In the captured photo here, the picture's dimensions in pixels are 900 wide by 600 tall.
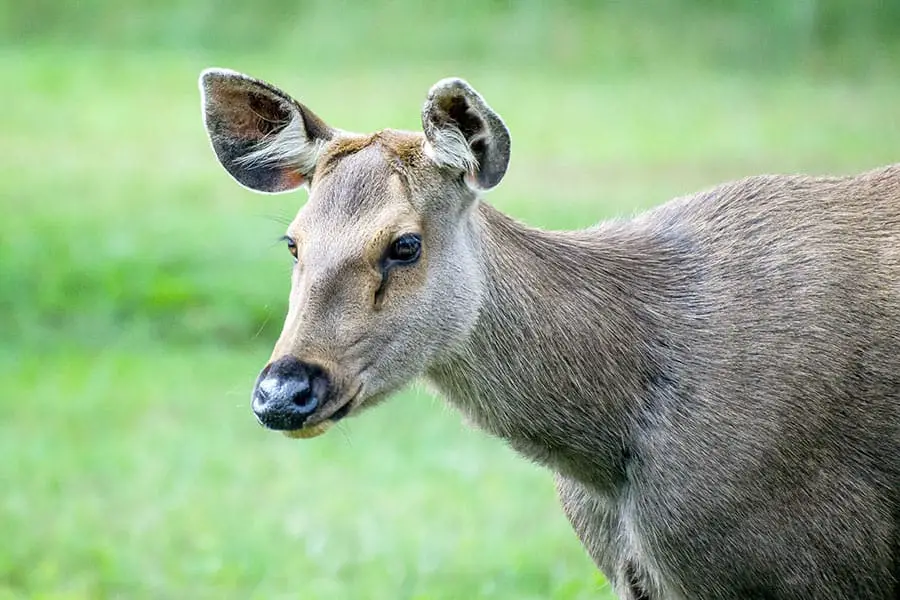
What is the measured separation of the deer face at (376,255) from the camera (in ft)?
16.8

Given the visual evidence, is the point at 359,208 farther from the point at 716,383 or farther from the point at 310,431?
the point at 716,383

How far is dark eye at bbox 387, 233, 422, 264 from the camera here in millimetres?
5355

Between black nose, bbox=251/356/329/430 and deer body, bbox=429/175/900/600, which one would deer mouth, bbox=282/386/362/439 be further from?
deer body, bbox=429/175/900/600

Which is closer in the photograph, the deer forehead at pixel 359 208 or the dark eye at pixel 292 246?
the deer forehead at pixel 359 208

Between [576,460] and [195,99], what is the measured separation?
16.9 meters

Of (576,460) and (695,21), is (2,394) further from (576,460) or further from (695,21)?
(695,21)

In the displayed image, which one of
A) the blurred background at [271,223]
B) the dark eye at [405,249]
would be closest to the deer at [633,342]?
the dark eye at [405,249]

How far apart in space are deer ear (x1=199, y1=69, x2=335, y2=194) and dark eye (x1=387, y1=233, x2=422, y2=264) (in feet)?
1.91

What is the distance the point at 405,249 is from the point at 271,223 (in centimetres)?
1160

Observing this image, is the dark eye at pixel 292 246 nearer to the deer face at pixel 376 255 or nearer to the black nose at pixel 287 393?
the deer face at pixel 376 255

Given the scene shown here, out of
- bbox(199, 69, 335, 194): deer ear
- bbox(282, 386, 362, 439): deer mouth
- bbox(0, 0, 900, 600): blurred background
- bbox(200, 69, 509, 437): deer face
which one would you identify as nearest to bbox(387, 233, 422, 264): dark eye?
bbox(200, 69, 509, 437): deer face

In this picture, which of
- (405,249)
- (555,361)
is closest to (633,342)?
(555,361)

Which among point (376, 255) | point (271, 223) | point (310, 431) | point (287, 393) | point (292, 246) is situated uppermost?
point (376, 255)

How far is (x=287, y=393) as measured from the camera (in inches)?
196
